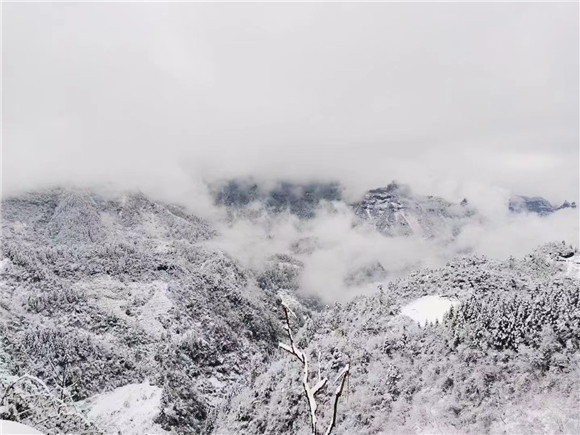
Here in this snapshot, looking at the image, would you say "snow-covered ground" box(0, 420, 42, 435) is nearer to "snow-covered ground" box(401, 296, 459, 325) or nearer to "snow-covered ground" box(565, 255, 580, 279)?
"snow-covered ground" box(401, 296, 459, 325)

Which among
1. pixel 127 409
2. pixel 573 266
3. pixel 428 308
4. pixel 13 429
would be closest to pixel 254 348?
pixel 127 409

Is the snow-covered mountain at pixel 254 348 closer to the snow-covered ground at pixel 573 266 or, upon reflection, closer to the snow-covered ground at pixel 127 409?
the snow-covered ground at pixel 127 409

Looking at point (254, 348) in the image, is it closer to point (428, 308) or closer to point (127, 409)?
point (127, 409)

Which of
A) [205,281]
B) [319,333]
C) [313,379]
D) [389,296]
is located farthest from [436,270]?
[205,281]

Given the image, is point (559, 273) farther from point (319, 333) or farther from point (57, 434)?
point (57, 434)

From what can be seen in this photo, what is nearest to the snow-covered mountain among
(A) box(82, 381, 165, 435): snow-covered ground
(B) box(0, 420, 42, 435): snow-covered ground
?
(A) box(82, 381, 165, 435): snow-covered ground

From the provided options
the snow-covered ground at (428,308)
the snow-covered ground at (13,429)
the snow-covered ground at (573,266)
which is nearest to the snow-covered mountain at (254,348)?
the snow-covered ground at (573,266)

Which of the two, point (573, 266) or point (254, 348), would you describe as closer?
point (573, 266)
